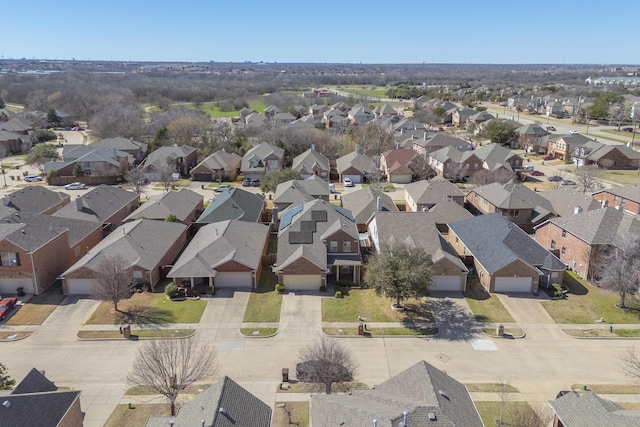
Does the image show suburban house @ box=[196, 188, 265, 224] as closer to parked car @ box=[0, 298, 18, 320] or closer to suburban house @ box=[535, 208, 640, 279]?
parked car @ box=[0, 298, 18, 320]

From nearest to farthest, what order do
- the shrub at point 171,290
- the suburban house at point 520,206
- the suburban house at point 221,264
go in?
the shrub at point 171,290, the suburban house at point 221,264, the suburban house at point 520,206

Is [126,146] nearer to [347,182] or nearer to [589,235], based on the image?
[347,182]

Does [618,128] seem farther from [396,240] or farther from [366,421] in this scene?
[366,421]

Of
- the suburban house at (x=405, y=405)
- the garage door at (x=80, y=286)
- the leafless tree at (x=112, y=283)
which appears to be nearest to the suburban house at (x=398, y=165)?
the leafless tree at (x=112, y=283)

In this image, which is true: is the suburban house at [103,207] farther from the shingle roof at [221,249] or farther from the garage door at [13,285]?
the shingle roof at [221,249]

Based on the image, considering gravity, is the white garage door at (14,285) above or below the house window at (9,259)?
below

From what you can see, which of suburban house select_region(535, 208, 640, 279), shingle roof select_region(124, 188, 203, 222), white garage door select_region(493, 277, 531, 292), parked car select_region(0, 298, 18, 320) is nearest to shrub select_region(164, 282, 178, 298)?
parked car select_region(0, 298, 18, 320)

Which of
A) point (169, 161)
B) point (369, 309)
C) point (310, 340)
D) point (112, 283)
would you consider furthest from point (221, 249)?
point (169, 161)
